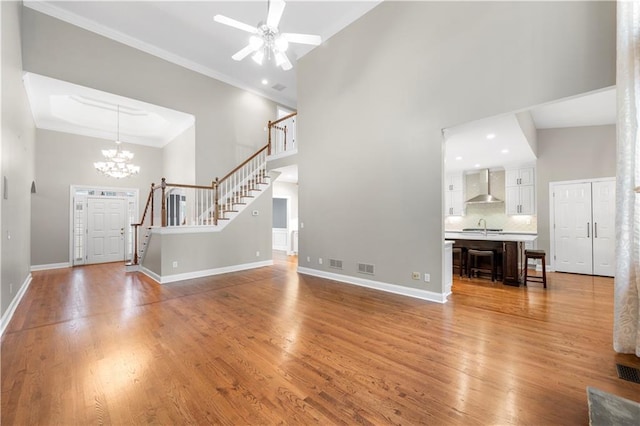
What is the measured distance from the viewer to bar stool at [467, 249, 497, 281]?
→ 529cm

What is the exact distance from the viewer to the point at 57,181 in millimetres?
7043

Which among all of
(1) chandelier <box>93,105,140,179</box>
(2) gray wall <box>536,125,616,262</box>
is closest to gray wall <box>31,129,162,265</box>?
(1) chandelier <box>93,105,140,179</box>

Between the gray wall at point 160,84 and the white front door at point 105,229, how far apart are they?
3486mm

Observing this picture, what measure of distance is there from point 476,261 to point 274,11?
5.98m

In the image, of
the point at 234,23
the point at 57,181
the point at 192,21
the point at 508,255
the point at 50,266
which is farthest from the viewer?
the point at 57,181

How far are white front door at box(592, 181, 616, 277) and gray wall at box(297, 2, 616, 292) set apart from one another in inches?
183

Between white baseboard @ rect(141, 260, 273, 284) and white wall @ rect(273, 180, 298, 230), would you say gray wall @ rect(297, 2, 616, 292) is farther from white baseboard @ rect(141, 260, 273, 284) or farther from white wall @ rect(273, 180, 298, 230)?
white wall @ rect(273, 180, 298, 230)

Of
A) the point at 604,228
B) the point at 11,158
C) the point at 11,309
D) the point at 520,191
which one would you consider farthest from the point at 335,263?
the point at 604,228

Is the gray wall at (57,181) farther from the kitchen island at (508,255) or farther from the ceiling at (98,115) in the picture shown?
the kitchen island at (508,255)

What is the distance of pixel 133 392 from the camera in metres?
1.95

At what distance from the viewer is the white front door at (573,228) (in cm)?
593

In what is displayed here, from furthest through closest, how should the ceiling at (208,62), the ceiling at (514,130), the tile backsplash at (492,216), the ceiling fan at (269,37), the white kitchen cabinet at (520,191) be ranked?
1. the tile backsplash at (492,216)
2. the white kitchen cabinet at (520,191)
3. the ceiling at (208,62)
4. the ceiling at (514,130)
5. the ceiling fan at (269,37)

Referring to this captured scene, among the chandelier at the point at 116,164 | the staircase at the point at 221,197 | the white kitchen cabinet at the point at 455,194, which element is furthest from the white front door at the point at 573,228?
the chandelier at the point at 116,164

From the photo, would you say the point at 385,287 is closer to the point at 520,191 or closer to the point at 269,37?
the point at 269,37
